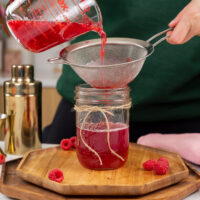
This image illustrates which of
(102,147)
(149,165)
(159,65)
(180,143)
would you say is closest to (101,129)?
(102,147)

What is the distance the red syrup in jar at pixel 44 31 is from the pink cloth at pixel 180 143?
39 cm

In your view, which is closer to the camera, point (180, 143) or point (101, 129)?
point (101, 129)

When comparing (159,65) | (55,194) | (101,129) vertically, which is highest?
(159,65)

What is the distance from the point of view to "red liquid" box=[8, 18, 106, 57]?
0.88 m

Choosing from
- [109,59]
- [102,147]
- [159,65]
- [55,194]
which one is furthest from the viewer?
[159,65]

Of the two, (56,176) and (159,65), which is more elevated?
(159,65)

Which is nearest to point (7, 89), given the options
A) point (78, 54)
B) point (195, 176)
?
point (78, 54)

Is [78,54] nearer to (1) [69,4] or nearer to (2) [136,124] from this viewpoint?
(1) [69,4]

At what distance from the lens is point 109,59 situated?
1035mm

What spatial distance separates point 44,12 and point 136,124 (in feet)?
2.02

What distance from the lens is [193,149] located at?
1.03m

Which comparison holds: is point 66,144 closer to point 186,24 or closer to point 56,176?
point 56,176

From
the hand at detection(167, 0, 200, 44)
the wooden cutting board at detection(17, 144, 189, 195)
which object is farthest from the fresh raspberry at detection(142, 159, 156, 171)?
the hand at detection(167, 0, 200, 44)

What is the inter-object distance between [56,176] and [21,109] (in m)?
0.33
